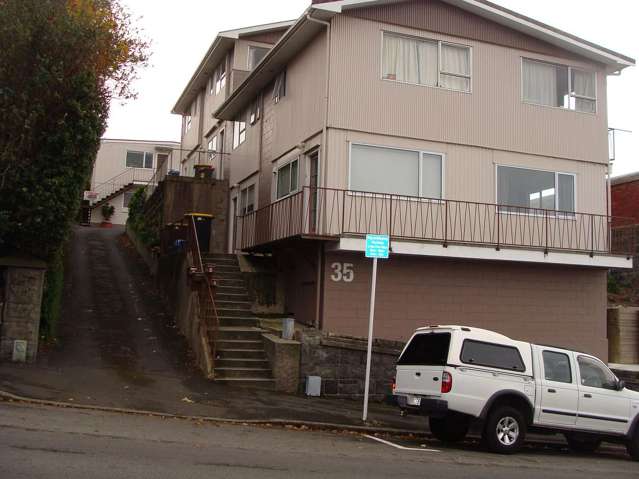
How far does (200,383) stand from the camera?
1410 cm

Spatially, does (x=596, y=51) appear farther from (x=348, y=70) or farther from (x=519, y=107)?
(x=348, y=70)

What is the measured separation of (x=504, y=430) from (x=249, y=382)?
18.1ft

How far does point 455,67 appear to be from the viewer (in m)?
17.1

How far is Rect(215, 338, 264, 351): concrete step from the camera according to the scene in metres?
15.3

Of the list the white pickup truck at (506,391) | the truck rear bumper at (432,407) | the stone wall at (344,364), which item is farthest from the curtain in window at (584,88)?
the truck rear bumper at (432,407)

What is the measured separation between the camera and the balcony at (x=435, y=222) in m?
15.6

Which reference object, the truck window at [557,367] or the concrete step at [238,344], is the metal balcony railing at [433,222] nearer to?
the concrete step at [238,344]

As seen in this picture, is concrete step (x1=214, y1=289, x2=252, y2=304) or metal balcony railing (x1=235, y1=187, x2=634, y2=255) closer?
metal balcony railing (x1=235, y1=187, x2=634, y2=255)

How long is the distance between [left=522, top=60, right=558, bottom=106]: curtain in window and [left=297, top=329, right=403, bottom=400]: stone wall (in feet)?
24.4

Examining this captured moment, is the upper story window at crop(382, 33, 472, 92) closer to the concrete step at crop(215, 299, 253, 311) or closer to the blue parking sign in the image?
the blue parking sign

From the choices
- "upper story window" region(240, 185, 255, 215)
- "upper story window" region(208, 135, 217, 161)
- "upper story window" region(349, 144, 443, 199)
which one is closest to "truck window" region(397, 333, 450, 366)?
"upper story window" region(349, 144, 443, 199)

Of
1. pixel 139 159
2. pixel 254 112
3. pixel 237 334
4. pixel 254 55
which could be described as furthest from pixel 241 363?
pixel 139 159

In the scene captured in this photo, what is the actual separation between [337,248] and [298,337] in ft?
6.59

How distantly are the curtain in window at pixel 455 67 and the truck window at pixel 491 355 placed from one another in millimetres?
7827
